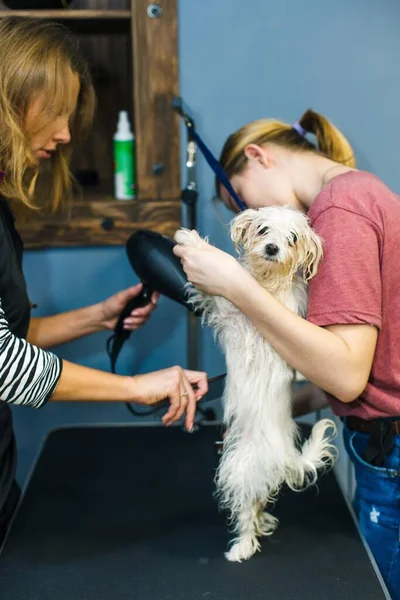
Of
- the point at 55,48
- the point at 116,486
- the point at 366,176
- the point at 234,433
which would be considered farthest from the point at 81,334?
the point at 366,176

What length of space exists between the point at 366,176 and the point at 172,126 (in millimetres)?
703

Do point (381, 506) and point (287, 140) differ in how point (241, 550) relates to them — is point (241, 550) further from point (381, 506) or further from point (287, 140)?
point (287, 140)

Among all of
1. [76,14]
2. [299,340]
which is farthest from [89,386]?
[76,14]

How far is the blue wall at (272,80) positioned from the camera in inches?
66.1

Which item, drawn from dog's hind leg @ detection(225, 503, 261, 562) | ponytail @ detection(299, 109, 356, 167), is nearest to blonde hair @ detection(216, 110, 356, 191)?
ponytail @ detection(299, 109, 356, 167)

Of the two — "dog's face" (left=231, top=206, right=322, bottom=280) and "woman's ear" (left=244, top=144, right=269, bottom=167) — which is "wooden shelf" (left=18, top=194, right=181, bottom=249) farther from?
"dog's face" (left=231, top=206, right=322, bottom=280)

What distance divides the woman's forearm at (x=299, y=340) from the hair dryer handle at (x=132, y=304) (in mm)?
430

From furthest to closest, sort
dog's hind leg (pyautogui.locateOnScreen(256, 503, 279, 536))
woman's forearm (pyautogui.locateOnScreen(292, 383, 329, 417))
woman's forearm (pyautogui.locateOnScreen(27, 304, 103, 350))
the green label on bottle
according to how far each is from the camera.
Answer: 1. the green label on bottle
2. woman's forearm (pyautogui.locateOnScreen(27, 304, 103, 350))
3. woman's forearm (pyautogui.locateOnScreen(292, 383, 329, 417))
4. dog's hind leg (pyautogui.locateOnScreen(256, 503, 279, 536))

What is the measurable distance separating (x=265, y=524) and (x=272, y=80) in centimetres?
111

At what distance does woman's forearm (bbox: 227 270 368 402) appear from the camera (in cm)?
104

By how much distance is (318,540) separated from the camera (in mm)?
1286

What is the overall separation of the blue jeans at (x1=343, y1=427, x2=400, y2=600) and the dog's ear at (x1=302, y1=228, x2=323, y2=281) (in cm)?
37

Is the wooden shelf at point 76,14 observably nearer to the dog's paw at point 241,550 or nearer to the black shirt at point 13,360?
the black shirt at point 13,360

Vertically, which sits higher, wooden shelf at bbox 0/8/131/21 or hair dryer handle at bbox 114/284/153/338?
wooden shelf at bbox 0/8/131/21
